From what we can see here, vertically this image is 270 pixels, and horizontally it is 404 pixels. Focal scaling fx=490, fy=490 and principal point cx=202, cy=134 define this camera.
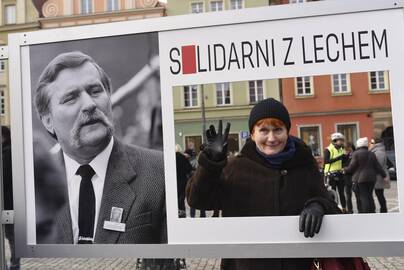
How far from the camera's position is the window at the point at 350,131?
2.44m

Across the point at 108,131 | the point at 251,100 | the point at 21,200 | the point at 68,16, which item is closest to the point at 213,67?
the point at 251,100

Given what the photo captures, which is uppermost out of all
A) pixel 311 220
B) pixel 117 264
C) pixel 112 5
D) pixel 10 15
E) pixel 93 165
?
pixel 10 15

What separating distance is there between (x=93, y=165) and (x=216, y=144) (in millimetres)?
702

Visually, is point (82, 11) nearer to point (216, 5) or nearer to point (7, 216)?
point (216, 5)

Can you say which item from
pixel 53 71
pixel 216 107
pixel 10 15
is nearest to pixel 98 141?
pixel 53 71

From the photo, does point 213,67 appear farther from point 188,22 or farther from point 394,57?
point 394,57

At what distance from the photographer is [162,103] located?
8.20 feet

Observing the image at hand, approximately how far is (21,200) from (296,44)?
166 cm

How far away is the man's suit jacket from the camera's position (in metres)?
2.50

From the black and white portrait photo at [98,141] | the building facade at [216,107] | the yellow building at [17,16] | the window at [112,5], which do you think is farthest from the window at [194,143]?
the yellow building at [17,16]

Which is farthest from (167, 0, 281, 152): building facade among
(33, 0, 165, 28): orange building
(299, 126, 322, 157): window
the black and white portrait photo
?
(33, 0, 165, 28): orange building

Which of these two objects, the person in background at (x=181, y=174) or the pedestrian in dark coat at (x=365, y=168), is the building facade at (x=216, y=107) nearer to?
the person in background at (x=181, y=174)

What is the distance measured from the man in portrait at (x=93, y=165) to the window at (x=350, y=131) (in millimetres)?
926

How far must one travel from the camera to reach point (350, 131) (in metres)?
Answer: 2.43
